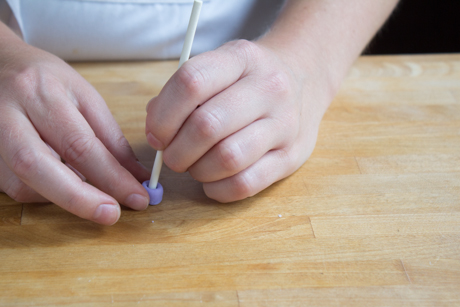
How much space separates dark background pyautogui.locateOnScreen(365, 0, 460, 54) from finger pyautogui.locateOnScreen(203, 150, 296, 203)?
1041mm

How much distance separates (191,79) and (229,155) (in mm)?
99

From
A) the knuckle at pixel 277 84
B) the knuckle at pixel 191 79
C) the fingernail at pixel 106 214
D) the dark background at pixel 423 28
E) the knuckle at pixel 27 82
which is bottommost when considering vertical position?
the dark background at pixel 423 28

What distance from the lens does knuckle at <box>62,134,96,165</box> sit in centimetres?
48

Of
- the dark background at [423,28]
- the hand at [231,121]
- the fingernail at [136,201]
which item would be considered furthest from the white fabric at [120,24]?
the dark background at [423,28]

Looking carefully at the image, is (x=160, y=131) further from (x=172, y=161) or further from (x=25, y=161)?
(x=25, y=161)

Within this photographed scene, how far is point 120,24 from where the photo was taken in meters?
0.73

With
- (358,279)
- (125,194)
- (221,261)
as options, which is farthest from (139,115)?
(358,279)

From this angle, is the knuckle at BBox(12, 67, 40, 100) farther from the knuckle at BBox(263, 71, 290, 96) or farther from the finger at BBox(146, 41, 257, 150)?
the knuckle at BBox(263, 71, 290, 96)

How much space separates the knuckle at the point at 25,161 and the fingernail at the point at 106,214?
8 centimetres

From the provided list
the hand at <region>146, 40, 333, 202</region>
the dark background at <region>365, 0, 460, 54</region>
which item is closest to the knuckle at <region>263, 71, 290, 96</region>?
the hand at <region>146, 40, 333, 202</region>

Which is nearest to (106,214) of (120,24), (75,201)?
(75,201)

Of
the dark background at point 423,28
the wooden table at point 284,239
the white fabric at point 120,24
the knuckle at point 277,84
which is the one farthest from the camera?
the dark background at point 423,28

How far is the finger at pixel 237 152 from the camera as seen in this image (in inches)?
18.7

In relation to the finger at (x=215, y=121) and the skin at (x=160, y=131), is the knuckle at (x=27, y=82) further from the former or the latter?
the finger at (x=215, y=121)
